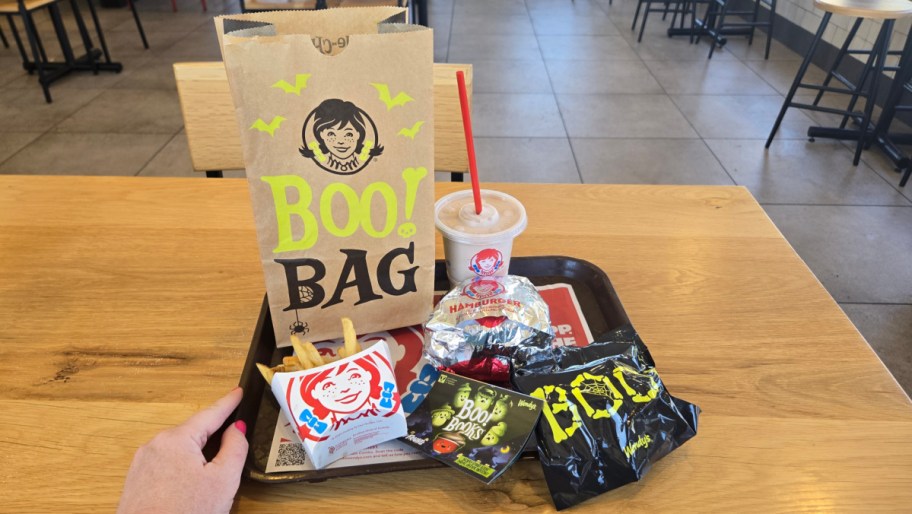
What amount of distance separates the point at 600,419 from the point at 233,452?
1.19 ft

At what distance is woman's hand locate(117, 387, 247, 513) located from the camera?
1.69ft

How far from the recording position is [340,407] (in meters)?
0.57

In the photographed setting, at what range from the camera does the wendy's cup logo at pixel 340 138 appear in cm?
60

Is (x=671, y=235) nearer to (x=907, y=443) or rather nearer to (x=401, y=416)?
(x=907, y=443)

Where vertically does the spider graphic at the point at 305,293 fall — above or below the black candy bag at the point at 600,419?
above

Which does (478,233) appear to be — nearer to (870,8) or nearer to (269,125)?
(269,125)

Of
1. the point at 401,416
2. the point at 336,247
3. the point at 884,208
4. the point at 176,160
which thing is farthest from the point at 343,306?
the point at 884,208

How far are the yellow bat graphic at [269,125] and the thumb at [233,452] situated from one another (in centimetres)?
31

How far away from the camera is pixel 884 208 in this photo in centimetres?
254

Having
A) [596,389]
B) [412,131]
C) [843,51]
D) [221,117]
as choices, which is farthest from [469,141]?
[843,51]

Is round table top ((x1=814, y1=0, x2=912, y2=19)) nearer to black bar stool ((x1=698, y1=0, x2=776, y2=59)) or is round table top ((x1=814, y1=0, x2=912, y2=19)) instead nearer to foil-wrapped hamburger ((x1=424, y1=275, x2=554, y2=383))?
black bar stool ((x1=698, y1=0, x2=776, y2=59))

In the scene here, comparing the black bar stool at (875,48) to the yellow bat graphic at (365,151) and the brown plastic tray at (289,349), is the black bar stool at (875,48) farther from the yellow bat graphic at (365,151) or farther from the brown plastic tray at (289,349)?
the yellow bat graphic at (365,151)

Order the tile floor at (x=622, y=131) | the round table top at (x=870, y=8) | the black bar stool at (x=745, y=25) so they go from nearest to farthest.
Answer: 1. the tile floor at (x=622, y=131)
2. the round table top at (x=870, y=8)
3. the black bar stool at (x=745, y=25)

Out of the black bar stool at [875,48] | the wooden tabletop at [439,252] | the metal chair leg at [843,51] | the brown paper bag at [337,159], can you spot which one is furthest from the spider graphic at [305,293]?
the metal chair leg at [843,51]
